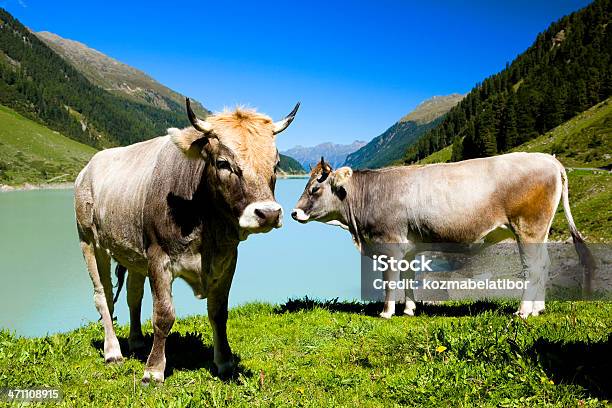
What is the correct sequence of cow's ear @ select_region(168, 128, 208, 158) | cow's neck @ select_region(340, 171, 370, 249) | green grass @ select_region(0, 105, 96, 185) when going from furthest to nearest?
green grass @ select_region(0, 105, 96, 185)
cow's neck @ select_region(340, 171, 370, 249)
cow's ear @ select_region(168, 128, 208, 158)

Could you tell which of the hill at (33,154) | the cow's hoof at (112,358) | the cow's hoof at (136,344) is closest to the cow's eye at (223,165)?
the cow's hoof at (112,358)

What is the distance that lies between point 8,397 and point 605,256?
1868cm

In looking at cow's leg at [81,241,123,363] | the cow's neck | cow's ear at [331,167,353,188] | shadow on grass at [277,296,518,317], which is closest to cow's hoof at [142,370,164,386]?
cow's leg at [81,241,123,363]

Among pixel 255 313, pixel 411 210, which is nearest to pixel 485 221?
pixel 411 210

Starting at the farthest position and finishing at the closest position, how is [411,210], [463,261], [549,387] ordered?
[463,261], [411,210], [549,387]

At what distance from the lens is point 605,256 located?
16.6 metres

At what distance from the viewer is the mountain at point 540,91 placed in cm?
7681

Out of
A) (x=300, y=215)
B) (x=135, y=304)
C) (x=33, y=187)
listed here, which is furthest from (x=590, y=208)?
(x=33, y=187)

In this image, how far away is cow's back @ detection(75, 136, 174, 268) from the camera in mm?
5238

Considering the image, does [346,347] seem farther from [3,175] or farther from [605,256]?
[3,175]

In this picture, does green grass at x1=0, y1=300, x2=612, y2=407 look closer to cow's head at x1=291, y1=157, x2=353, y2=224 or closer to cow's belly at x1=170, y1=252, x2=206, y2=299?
cow's belly at x1=170, y1=252, x2=206, y2=299

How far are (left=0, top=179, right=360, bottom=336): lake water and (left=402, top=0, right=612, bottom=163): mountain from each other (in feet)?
171

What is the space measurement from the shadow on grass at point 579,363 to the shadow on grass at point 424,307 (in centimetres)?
405

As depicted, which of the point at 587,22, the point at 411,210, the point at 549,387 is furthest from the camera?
the point at 587,22
